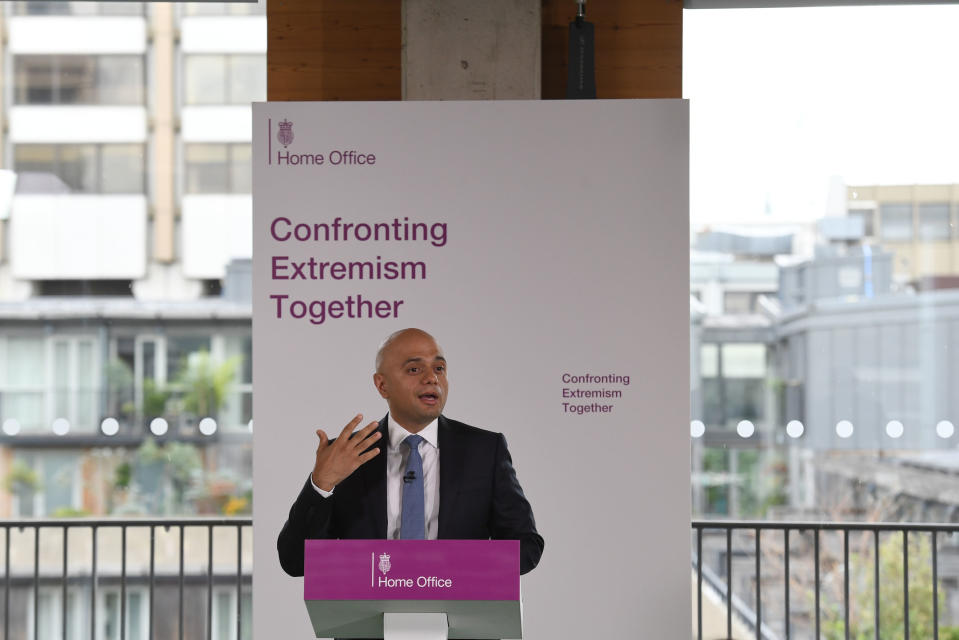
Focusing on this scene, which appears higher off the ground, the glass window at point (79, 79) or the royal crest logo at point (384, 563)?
the glass window at point (79, 79)

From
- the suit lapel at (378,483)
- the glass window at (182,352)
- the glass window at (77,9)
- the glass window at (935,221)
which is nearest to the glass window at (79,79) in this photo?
the glass window at (77,9)

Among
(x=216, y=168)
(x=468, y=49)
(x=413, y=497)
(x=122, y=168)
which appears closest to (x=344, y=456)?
(x=413, y=497)

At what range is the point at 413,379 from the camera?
2387 mm

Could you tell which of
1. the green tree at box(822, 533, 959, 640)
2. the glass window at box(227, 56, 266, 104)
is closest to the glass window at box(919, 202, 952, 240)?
the green tree at box(822, 533, 959, 640)

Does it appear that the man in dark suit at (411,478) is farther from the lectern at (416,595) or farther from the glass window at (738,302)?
the glass window at (738,302)

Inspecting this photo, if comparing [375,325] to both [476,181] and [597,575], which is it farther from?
[597,575]

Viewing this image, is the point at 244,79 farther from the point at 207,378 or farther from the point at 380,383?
the point at 380,383

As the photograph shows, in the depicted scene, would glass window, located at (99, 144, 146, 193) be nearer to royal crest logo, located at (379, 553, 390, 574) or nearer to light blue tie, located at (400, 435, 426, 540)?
light blue tie, located at (400, 435, 426, 540)

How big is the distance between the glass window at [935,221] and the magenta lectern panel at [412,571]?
3.40 m

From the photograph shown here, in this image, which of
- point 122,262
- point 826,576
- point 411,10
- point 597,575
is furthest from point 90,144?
point 826,576

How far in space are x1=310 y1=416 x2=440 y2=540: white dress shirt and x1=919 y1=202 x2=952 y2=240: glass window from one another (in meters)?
3.20

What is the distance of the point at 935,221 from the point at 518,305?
2953 mm

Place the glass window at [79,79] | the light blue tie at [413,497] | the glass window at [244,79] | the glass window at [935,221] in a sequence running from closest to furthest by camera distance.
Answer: the light blue tie at [413,497] < the glass window at [935,221] < the glass window at [244,79] < the glass window at [79,79]

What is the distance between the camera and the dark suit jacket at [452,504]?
7.59ft
